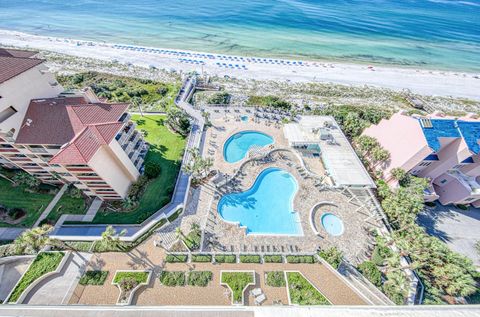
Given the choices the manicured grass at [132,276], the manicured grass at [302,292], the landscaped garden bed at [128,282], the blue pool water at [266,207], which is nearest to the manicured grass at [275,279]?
the manicured grass at [302,292]

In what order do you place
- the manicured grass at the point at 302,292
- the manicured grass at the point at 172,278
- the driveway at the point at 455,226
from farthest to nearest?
the driveway at the point at 455,226
the manicured grass at the point at 172,278
the manicured grass at the point at 302,292

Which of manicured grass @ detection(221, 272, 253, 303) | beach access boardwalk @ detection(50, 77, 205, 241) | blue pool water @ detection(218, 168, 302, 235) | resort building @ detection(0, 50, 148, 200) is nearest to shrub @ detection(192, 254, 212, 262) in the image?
manicured grass @ detection(221, 272, 253, 303)

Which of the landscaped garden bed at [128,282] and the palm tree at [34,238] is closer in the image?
the palm tree at [34,238]

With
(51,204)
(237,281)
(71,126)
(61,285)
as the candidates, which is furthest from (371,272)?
(51,204)

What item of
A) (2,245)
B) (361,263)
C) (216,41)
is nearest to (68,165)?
(2,245)

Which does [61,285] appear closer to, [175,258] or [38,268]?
[38,268]

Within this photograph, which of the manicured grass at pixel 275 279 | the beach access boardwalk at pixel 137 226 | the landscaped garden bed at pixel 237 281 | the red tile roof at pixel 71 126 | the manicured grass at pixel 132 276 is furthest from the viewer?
the beach access boardwalk at pixel 137 226

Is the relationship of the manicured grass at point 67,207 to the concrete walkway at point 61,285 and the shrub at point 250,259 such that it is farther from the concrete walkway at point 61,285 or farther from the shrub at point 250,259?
the shrub at point 250,259
